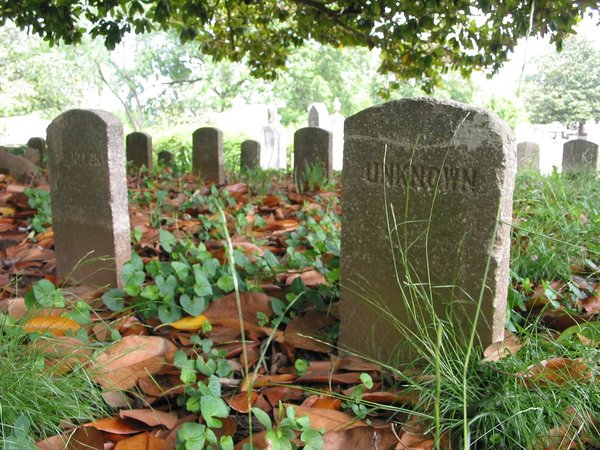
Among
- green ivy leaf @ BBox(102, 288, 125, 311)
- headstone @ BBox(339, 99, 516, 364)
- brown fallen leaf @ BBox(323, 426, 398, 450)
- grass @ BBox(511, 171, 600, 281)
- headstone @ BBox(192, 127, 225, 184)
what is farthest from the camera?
headstone @ BBox(192, 127, 225, 184)

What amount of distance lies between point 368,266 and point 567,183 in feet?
11.4

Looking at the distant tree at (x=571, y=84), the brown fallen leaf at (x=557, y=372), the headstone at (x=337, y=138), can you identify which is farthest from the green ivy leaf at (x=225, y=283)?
the distant tree at (x=571, y=84)

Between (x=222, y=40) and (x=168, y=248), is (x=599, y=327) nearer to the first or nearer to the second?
(x=168, y=248)

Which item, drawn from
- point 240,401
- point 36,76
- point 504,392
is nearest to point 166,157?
point 240,401

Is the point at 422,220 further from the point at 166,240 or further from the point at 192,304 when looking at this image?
the point at 166,240

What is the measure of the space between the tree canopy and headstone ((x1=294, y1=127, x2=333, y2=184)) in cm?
80

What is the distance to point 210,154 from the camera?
22.7 ft

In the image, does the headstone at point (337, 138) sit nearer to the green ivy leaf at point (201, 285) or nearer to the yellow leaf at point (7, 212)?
the yellow leaf at point (7, 212)

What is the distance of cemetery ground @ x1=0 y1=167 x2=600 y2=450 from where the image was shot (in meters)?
1.64

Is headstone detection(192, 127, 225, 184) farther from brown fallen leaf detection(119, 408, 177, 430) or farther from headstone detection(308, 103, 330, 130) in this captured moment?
headstone detection(308, 103, 330, 130)

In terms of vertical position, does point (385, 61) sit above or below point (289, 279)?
above

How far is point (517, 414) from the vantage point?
155 centimetres

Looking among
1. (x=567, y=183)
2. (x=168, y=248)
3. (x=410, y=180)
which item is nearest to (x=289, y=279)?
(x=168, y=248)

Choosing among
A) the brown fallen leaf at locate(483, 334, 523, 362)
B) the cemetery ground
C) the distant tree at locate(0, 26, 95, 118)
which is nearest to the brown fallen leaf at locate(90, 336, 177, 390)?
the cemetery ground
